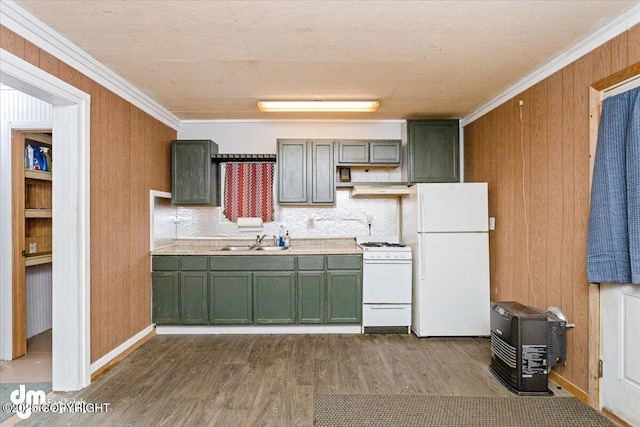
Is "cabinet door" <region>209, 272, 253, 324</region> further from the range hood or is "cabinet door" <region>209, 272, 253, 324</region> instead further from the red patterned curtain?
the range hood

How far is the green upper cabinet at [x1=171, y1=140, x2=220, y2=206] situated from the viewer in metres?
4.17

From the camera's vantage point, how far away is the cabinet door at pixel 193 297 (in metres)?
3.83

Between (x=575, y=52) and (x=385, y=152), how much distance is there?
6.89 ft

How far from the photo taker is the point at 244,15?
2.11 metres

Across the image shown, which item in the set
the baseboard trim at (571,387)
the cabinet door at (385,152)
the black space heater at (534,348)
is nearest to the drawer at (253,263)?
the cabinet door at (385,152)

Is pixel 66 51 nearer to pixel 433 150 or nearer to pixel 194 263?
pixel 194 263

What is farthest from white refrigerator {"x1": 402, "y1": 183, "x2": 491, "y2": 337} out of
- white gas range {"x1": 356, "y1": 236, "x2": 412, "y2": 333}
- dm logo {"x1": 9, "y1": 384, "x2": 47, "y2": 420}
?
dm logo {"x1": 9, "y1": 384, "x2": 47, "y2": 420}

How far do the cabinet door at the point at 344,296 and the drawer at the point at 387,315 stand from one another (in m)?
0.09

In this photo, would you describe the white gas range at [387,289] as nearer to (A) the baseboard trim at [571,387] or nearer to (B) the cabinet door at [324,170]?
(B) the cabinet door at [324,170]

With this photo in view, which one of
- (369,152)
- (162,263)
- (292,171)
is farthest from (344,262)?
→ (162,263)

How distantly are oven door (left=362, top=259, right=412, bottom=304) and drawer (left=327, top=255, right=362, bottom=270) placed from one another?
0.30 ft

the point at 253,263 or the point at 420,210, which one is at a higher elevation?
A: the point at 420,210

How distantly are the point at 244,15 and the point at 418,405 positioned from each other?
283 cm

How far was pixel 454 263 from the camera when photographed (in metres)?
3.67
